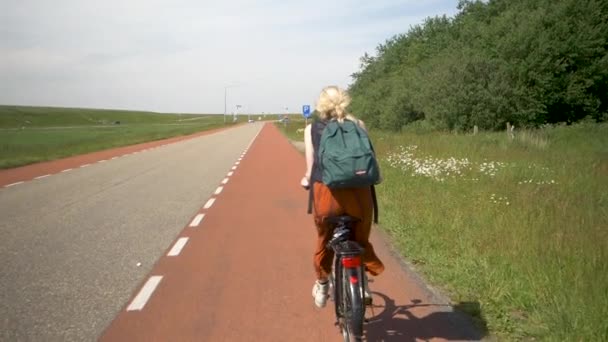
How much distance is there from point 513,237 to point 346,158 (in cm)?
363

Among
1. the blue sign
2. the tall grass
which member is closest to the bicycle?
the tall grass

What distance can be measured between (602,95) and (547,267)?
34.7 m

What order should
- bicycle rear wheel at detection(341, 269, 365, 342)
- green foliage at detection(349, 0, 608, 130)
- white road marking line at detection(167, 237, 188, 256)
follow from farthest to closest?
green foliage at detection(349, 0, 608, 130) → white road marking line at detection(167, 237, 188, 256) → bicycle rear wheel at detection(341, 269, 365, 342)

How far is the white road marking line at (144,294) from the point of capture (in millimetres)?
4348

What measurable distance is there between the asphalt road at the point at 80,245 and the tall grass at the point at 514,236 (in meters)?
3.48

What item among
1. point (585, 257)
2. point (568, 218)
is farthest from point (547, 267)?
point (568, 218)

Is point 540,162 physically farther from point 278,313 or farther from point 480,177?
point 278,313

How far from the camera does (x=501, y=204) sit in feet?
24.6

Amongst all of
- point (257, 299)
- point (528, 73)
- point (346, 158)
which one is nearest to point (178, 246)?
point (257, 299)

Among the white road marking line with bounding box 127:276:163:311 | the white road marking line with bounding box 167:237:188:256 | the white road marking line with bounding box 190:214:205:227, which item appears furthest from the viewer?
the white road marking line with bounding box 190:214:205:227

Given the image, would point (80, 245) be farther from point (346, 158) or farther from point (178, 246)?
point (346, 158)

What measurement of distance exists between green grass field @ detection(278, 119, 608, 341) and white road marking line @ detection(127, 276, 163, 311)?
9.79 ft

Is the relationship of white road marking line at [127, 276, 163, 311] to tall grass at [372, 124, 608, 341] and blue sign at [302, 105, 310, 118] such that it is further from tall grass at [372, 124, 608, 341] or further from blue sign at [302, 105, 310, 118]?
blue sign at [302, 105, 310, 118]

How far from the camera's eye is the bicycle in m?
3.14
